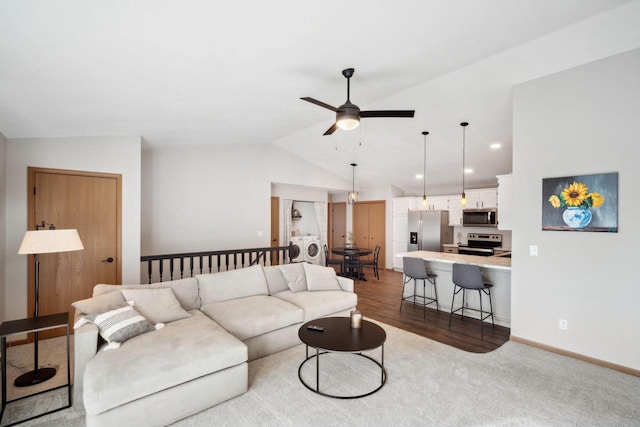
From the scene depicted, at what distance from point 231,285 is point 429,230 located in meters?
5.27

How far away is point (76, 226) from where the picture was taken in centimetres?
376

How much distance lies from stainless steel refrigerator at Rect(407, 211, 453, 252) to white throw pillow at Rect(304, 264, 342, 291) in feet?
12.7

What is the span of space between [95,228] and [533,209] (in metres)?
5.34

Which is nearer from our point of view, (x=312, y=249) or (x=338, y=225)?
(x=312, y=249)

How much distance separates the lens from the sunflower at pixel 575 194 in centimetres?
300

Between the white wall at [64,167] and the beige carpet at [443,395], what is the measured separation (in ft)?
6.02

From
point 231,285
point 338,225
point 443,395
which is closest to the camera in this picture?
point 443,395

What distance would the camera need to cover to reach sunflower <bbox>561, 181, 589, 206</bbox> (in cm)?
300

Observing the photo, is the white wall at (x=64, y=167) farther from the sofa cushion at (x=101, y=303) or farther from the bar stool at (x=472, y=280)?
the bar stool at (x=472, y=280)

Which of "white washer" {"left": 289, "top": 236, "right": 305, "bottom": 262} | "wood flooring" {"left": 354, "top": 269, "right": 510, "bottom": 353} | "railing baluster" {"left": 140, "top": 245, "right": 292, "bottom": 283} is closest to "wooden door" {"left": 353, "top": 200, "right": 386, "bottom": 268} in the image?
"white washer" {"left": 289, "top": 236, "right": 305, "bottom": 262}

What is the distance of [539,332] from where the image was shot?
3.30 metres

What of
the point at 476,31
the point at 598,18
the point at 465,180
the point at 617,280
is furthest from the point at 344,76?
the point at 465,180

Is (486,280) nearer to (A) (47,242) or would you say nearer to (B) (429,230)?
(B) (429,230)

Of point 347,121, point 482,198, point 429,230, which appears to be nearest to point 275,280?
point 347,121
